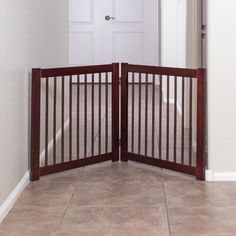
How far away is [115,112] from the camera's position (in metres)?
4.20

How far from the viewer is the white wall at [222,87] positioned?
3512 millimetres

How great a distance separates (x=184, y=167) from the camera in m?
3.78

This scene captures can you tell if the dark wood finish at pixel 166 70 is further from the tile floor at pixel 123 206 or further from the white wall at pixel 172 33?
the white wall at pixel 172 33

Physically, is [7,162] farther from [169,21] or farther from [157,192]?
[169,21]

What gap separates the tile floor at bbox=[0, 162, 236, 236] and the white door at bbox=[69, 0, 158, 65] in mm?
5978

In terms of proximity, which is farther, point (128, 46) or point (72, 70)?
point (128, 46)

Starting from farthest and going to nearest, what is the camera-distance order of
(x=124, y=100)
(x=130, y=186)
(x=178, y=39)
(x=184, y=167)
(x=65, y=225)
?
→ 1. (x=178, y=39)
2. (x=124, y=100)
3. (x=184, y=167)
4. (x=130, y=186)
5. (x=65, y=225)

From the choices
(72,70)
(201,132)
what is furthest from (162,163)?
(72,70)

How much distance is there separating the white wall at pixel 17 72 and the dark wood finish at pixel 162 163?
90 centimetres

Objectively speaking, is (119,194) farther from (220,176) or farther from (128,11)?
(128,11)

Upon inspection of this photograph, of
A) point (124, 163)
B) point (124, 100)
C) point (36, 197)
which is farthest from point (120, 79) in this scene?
point (36, 197)

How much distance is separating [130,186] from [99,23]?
653cm

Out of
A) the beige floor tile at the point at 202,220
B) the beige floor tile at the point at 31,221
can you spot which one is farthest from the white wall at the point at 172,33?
the beige floor tile at the point at 31,221

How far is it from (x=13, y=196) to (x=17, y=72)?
71 centimetres
